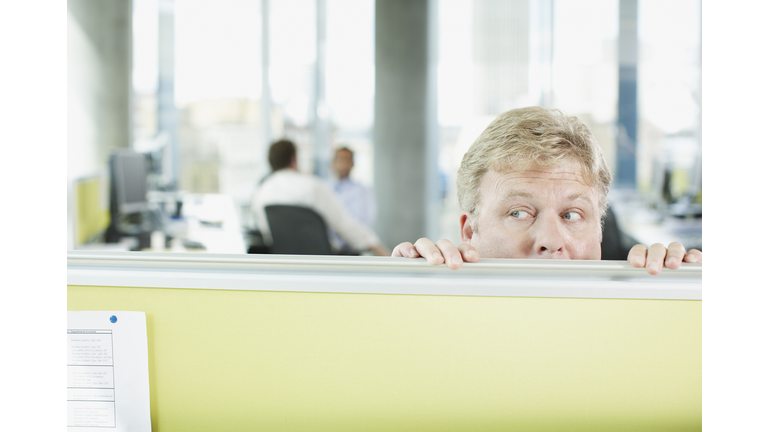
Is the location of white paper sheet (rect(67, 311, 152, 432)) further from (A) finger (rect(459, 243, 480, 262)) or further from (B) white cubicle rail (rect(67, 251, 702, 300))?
(A) finger (rect(459, 243, 480, 262))

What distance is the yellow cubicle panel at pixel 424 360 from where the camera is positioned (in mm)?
701

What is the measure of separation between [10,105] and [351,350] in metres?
0.52

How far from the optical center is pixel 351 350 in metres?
0.72

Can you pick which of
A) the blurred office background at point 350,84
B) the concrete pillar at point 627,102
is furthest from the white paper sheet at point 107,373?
the concrete pillar at point 627,102

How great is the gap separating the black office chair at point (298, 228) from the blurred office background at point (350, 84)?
2.58 metres

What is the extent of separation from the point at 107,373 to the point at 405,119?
15.6 ft

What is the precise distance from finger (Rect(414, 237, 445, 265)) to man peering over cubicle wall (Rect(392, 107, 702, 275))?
278 mm

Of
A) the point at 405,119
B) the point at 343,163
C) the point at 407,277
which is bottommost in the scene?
the point at 407,277

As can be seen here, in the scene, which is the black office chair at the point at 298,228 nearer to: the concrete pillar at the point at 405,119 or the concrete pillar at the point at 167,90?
the concrete pillar at the point at 405,119

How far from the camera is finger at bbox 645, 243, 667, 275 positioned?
679 millimetres

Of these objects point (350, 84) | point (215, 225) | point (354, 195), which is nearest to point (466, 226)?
point (215, 225)

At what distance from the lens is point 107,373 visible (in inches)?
29.7

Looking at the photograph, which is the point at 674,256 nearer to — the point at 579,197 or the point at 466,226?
the point at 579,197

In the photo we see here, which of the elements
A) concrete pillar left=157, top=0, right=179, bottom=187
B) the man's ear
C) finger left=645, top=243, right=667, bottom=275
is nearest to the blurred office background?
concrete pillar left=157, top=0, right=179, bottom=187
